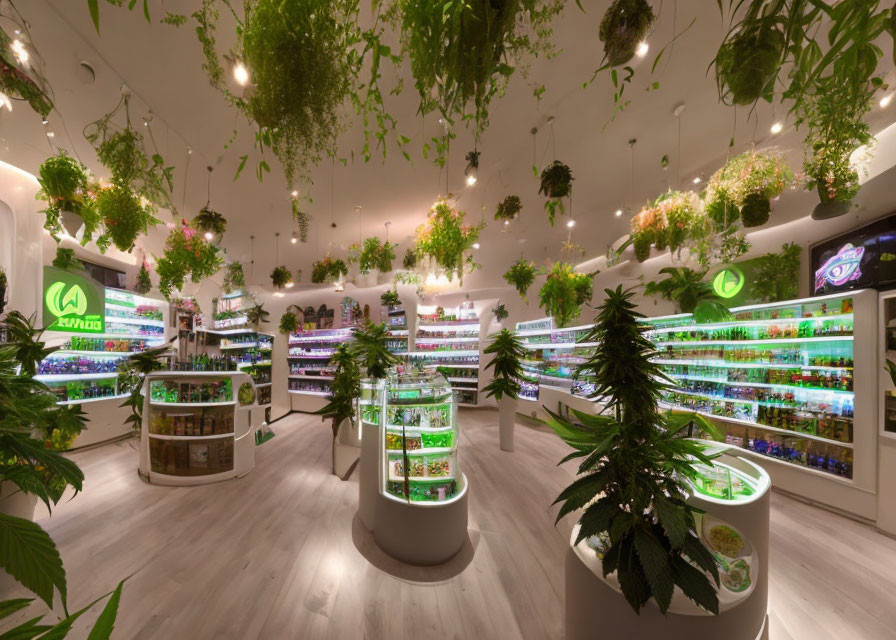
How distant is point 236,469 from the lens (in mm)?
4301

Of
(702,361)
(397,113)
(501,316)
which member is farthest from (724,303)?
(397,113)

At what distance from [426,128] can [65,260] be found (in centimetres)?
565

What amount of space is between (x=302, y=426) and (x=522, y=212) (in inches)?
242

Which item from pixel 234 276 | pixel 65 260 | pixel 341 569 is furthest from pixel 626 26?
pixel 234 276

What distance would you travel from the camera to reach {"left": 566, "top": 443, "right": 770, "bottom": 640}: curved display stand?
4.75 feet

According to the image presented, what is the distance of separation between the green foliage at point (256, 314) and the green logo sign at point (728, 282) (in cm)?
963

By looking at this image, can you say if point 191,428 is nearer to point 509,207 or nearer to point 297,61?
point 297,61

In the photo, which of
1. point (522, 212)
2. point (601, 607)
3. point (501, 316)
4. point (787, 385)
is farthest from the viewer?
point (501, 316)

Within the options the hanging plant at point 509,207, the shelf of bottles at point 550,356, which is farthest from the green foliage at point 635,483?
the shelf of bottles at point 550,356

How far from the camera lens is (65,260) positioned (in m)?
4.85

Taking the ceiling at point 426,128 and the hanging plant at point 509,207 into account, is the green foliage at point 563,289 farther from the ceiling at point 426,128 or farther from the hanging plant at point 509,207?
the hanging plant at point 509,207

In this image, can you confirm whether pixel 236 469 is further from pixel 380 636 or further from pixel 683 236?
pixel 683 236

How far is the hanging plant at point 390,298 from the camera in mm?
8102

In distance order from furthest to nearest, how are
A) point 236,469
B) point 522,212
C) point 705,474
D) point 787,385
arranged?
point 522,212 < point 236,469 < point 787,385 < point 705,474
